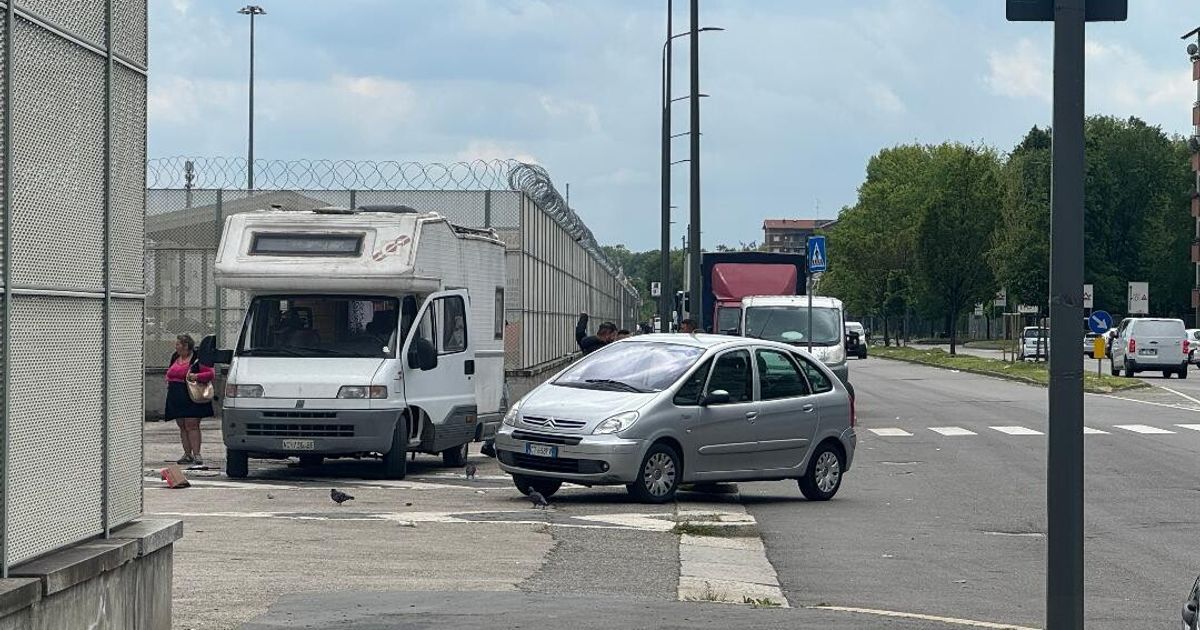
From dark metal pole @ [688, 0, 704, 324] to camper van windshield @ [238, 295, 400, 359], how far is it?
581 inches

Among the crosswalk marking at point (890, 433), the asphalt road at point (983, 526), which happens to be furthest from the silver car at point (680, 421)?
the crosswalk marking at point (890, 433)

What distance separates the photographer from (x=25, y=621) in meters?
6.46

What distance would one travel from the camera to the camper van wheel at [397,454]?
19.5m

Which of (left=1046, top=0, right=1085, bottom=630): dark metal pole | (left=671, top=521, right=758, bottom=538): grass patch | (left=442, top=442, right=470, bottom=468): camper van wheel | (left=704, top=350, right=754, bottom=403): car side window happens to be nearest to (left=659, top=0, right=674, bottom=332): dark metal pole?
(left=442, top=442, right=470, bottom=468): camper van wheel

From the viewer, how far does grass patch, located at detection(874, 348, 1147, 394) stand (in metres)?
46.5

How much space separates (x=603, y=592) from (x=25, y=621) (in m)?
4.88

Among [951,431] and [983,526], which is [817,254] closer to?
[951,431]

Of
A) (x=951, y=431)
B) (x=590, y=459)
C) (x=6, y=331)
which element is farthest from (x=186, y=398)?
(x=6, y=331)

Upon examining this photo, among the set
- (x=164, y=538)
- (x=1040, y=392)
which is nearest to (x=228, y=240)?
(x=164, y=538)

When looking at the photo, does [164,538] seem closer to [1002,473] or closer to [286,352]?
[286,352]

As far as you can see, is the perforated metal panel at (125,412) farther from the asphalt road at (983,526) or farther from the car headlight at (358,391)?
the car headlight at (358,391)

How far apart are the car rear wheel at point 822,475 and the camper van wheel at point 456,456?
5.14 meters

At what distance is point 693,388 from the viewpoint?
56.2ft

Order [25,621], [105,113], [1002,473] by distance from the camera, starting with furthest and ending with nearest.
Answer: [1002,473]
[105,113]
[25,621]
